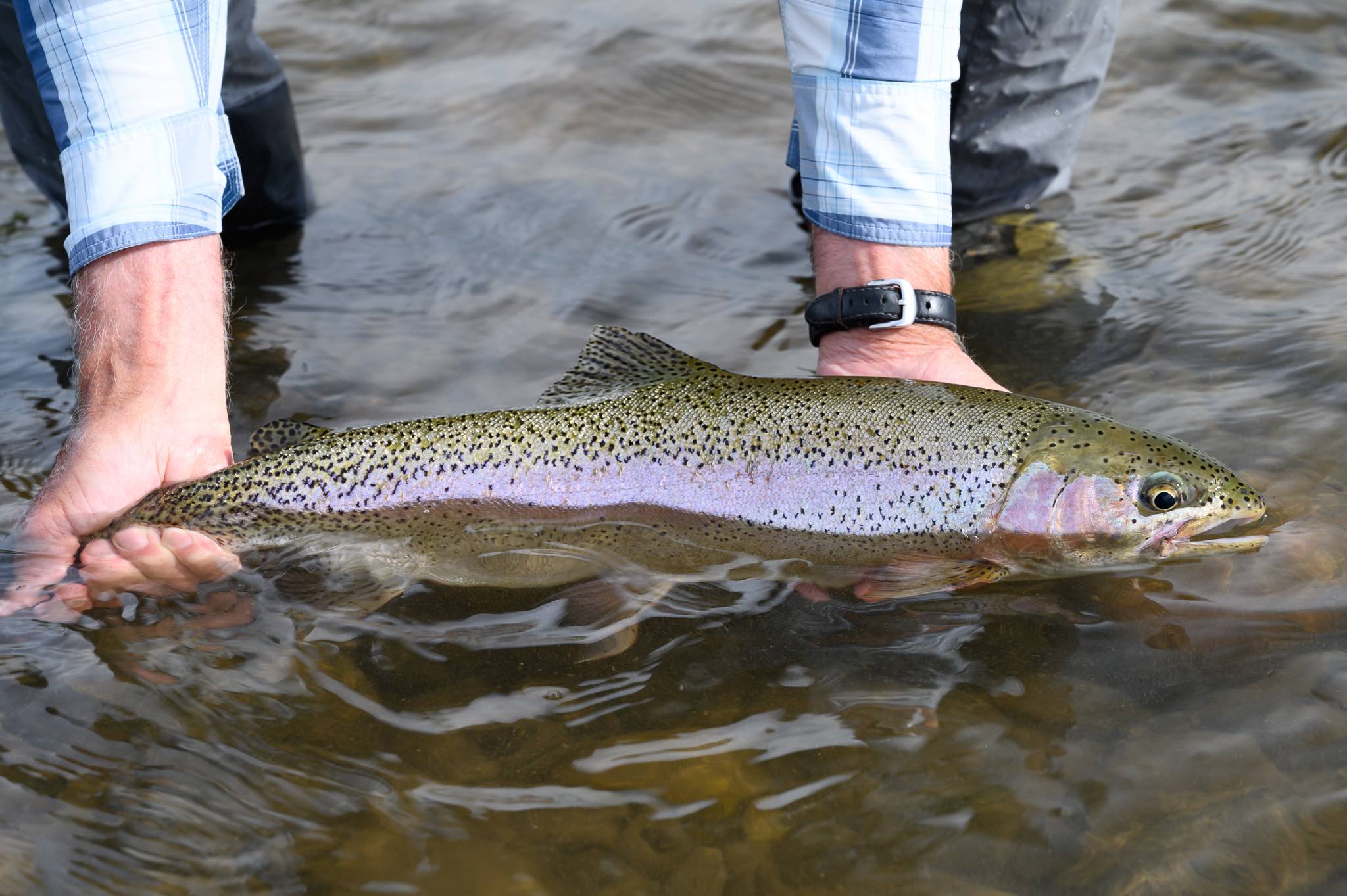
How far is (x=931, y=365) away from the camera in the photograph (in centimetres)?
346

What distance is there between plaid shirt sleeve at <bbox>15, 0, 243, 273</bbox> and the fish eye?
8.72 feet

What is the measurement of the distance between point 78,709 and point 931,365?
8.05 ft

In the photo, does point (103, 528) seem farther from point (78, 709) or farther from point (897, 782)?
point (897, 782)

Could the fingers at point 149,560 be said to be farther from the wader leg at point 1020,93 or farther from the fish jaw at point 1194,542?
the wader leg at point 1020,93

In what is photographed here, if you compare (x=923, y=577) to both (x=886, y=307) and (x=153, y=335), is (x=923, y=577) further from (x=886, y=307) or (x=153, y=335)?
(x=153, y=335)

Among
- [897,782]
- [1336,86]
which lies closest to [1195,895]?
[897,782]

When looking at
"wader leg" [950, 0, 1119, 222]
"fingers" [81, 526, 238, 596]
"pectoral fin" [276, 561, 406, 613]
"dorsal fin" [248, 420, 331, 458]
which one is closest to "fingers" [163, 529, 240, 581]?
"fingers" [81, 526, 238, 596]

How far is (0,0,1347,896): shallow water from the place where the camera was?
92.4 inches

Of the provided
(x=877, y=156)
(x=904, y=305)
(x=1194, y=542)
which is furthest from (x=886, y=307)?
(x=1194, y=542)

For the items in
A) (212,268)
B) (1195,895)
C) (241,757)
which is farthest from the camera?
(212,268)

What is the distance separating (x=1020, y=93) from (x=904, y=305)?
177 cm

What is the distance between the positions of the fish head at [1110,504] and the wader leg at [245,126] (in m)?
3.44

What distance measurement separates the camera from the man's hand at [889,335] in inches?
137

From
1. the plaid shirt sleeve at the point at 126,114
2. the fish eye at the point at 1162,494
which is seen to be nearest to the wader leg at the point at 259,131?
the plaid shirt sleeve at the point at 126,114
